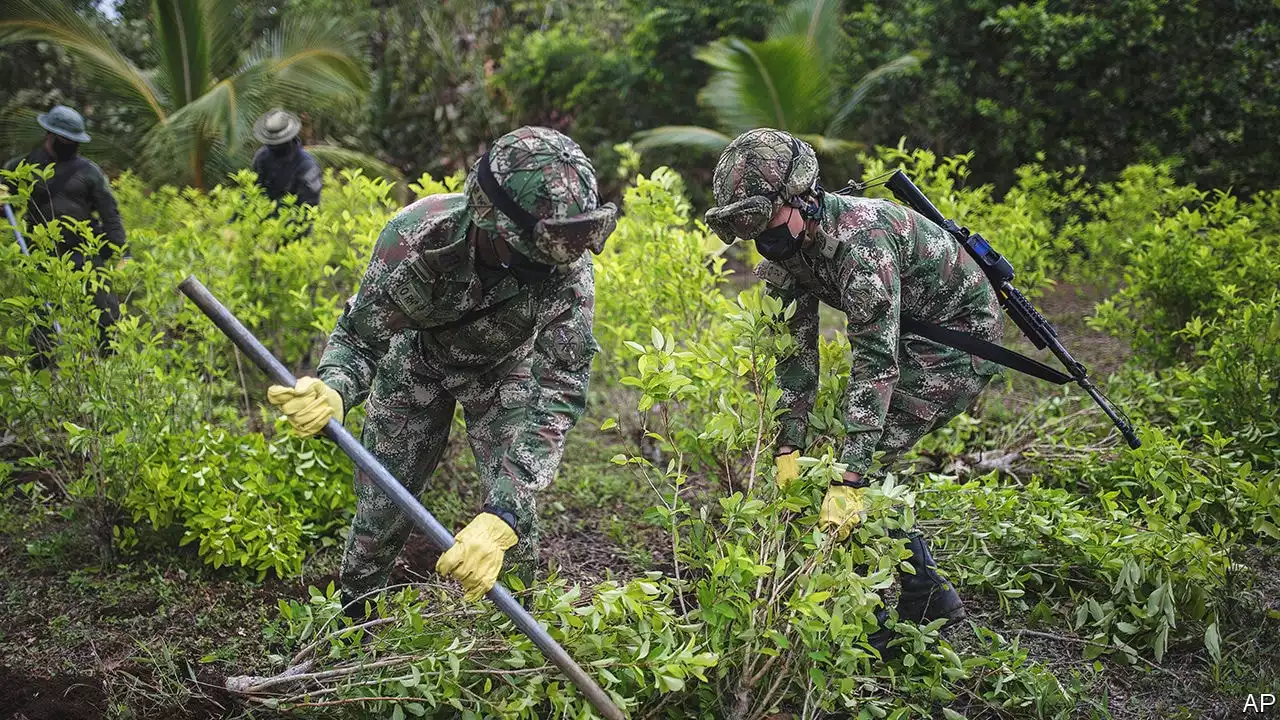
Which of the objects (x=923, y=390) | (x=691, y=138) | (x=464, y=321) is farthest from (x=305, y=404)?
(x=691, y=138)

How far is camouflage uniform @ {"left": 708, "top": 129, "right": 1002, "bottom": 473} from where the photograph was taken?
3.04 meters

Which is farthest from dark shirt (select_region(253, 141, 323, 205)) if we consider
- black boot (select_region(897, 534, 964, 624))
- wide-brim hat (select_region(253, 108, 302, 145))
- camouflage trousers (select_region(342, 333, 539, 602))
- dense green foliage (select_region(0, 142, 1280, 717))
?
black boot (select_region(897, 534, 964, 624))

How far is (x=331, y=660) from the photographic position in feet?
9.10

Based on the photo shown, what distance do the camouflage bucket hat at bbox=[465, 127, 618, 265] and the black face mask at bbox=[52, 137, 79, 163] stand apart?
4.69 meters

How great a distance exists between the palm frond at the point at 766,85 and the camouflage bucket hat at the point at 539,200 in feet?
26.9

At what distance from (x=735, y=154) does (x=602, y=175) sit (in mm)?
10655

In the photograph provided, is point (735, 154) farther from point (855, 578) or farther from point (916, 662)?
point (916, 662)

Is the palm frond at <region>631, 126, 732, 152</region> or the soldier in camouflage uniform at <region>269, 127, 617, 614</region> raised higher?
the soldier in camouflage uniform at <region>269, 127, 617, 614</region>

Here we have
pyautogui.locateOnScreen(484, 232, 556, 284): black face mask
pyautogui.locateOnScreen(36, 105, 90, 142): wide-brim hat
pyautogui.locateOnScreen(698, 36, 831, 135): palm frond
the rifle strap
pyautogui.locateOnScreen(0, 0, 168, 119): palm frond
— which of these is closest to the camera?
pyautogui.locateOnScreen(484, 232, 556, 284): black face mask

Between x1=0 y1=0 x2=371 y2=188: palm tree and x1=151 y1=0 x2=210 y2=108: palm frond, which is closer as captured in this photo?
x1=0 y1=0 x2=371 y2=188: palm tree

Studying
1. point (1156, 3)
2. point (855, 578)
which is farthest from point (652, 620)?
point (1156, 3)

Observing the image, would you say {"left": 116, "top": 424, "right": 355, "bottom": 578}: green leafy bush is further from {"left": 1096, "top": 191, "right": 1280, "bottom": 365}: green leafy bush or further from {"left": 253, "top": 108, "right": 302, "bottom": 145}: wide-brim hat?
{"left": 1096, "top": 191, "right": 1280, "bottom": 365}: green leafy bush

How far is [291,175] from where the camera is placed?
712 centimetres

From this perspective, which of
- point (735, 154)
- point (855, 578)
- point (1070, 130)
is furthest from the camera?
point (1070, 130)
